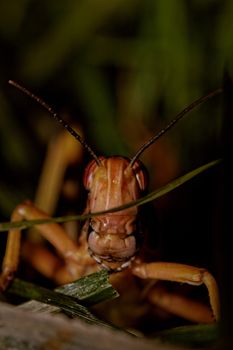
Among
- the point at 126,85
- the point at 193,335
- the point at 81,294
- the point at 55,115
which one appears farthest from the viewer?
the point at 126,85

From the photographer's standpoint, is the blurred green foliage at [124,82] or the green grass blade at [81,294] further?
the blurred green foliage at [124,82]

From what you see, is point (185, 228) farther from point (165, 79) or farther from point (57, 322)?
point (57, 322)

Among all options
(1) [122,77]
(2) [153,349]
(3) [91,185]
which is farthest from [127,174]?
(1) [122,77]

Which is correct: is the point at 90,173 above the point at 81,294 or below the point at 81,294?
above

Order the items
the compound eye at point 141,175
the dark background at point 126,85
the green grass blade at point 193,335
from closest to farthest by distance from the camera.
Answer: the green grass blade at point 193,335
the compound eye at point 141,175
the dark background at point 126,85

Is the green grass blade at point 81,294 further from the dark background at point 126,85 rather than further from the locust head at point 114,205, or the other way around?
the dark background at point 126,85

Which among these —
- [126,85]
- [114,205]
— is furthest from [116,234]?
[126,85]

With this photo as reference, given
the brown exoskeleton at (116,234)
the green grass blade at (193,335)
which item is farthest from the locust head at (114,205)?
the green grass blade at (193,335)

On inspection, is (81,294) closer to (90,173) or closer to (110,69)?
(90,173)

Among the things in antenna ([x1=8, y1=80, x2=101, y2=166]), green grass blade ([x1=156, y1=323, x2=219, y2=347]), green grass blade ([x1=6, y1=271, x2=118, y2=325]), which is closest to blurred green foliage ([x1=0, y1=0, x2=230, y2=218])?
antenna ([x1=8, y1=80, x2=101, y2=166])

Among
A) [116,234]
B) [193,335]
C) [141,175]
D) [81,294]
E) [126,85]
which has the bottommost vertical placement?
[193,335]
